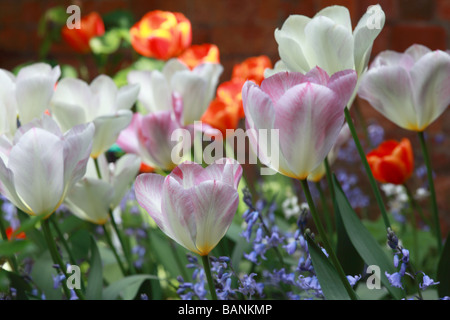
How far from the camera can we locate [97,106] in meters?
0.62

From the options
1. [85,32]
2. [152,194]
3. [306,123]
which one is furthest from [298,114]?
[85,32]

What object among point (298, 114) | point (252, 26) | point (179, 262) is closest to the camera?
point (298, 114)

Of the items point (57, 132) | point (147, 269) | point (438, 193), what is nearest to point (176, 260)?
point (147, 269)

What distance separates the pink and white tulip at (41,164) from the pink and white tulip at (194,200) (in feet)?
0.21

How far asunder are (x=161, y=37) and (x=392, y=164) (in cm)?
36

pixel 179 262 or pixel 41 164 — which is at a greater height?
pixel 41 164

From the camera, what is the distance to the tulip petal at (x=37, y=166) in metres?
0.43

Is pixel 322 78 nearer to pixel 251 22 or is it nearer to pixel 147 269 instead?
pixel 147 269

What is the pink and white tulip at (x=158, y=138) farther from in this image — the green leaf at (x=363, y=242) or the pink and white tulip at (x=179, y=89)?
the green leaf at (x=363, y=242)

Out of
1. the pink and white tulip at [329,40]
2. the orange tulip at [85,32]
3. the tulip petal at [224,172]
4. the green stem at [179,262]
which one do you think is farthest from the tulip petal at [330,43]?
the orange tulip at [85,32]

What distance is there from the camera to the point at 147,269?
87 centimetres

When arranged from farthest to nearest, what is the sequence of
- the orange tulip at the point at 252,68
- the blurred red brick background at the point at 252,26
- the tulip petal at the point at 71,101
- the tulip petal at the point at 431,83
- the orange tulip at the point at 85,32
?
the blurred red brick background at the point at 252,26 < the orange tulip at the point at 85,32 < the orange tulip at the point at 252,68 < the tulip petal at the point at 71,101 < the tulip petal at the point at 431,83

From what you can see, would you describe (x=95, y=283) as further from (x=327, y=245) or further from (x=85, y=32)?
(x=85, y=32)

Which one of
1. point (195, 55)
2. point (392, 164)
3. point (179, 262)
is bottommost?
point (179, 262)
